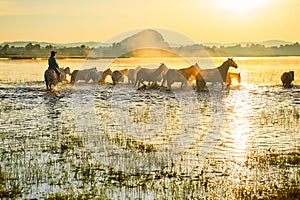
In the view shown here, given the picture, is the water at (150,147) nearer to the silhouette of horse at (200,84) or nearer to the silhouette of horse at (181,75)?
the silhouette of horse at (200,84)

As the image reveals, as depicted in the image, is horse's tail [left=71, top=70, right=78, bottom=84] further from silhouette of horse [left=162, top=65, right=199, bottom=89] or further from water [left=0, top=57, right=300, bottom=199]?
water [left=0, top=57, right=300, bottom=199]

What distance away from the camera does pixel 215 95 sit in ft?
94.3

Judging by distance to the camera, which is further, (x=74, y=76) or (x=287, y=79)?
(x=74, y=76)

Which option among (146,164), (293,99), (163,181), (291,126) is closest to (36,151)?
(146,164)

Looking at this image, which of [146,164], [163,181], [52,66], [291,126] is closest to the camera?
[163,181]

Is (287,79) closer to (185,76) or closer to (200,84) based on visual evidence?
(200,84)

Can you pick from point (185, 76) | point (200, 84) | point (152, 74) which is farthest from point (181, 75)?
point (152, 74)

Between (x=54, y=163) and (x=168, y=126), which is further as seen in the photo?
(x=168, y=126)

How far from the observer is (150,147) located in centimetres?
1425

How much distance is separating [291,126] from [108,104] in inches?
393

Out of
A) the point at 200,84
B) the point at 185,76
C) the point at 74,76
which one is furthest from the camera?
the point at 74,76

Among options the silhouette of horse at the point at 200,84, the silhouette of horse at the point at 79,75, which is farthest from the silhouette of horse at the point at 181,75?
the silhouette of horse at the point at 79,75

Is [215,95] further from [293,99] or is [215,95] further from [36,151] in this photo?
[36,151]

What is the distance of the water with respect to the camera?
34.2ft
